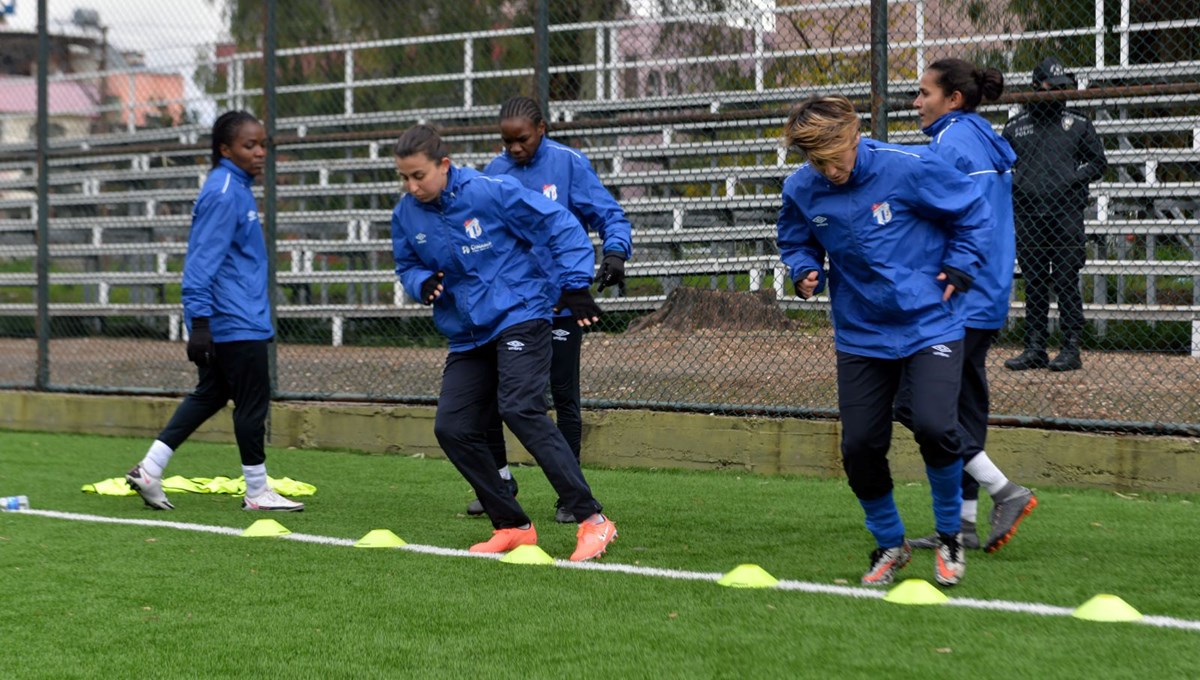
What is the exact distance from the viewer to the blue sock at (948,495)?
5285 millimetres

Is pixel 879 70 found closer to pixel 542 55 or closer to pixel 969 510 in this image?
pixel 542 55

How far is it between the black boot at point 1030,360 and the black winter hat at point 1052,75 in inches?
64.3

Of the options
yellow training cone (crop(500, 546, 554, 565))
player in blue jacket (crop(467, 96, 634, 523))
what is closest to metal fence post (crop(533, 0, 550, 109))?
player in blue jacket (crop(467, 96, 634, 523))

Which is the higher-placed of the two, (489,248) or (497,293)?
(489,248)

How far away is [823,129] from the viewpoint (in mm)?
4723

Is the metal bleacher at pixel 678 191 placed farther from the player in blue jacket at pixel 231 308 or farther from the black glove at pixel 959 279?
the black glove at pixel 959 279

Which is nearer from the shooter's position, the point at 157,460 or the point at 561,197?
the point at 561,197

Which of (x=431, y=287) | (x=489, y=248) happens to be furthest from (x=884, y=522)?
(x=431, y=287)

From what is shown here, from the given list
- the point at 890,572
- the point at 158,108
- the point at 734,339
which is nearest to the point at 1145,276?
the point at 734,339

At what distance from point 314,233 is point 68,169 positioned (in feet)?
22.0

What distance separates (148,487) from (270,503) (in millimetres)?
630

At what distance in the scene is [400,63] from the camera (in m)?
13.1

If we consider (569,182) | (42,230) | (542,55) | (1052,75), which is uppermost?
(542,55)

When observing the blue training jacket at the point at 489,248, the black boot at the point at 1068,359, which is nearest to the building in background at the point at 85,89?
the blue training jacket at the point at 489,248
